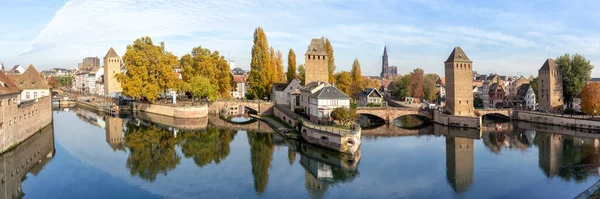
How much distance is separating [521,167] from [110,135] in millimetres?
35413

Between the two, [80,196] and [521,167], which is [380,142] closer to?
[521,167]

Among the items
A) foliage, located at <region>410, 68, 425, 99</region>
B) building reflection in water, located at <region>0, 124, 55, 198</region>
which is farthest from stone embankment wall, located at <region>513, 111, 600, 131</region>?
building reflection in water, located at <region>0, 124, 55, 198</region>

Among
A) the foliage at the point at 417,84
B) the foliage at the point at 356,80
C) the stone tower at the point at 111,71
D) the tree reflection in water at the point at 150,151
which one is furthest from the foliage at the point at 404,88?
the stone tower at the point at 111,71

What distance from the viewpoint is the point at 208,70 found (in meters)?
61.4

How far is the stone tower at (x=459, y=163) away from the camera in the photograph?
24953 millimetres

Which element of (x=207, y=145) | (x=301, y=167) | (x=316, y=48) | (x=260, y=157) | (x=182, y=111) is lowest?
(x=301, y=167)

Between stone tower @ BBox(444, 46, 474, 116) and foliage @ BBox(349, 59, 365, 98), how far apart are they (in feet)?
69.4

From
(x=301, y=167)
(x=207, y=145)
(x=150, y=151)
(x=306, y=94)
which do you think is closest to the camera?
(x=301, y=167)

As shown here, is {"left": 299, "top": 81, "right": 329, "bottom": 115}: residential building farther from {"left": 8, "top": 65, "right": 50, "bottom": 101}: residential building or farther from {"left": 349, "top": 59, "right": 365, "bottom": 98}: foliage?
{"left": 8, "top": 65, "right": 50, "bottom": 101}: residential building

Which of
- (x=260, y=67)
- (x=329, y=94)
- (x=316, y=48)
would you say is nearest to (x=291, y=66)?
(x=260, y=67)

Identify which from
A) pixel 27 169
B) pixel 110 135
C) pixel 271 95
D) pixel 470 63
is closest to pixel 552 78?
pixel 470 63

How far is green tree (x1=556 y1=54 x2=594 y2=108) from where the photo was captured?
55.3m

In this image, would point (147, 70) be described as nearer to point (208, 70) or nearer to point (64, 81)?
point (208, 70)

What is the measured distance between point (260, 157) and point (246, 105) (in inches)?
1154
